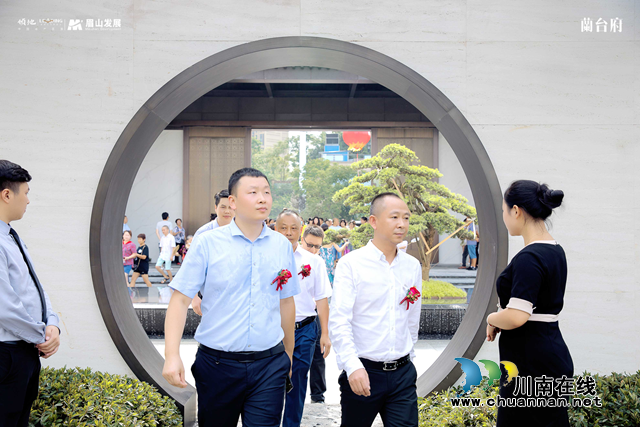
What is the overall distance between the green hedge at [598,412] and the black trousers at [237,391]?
1.01 metres

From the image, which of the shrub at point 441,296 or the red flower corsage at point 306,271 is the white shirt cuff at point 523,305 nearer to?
the red flower corsage at point 306,271

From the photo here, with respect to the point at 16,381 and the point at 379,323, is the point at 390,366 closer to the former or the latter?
the point at 379,323

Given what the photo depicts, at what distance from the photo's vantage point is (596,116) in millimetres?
2912

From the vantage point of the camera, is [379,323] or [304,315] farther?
[304,315]

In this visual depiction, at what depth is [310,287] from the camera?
321 centimetres

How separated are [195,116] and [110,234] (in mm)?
10045

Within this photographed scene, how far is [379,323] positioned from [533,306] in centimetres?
61

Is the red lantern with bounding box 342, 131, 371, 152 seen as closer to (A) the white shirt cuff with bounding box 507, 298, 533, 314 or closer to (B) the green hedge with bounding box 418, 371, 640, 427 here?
(B) the green hedge with bounding box 418, 371, 640, 427

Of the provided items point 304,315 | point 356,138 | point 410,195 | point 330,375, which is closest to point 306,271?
point 304,315

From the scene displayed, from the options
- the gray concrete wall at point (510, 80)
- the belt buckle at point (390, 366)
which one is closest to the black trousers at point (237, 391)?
the belt buckle at point (390, 366)

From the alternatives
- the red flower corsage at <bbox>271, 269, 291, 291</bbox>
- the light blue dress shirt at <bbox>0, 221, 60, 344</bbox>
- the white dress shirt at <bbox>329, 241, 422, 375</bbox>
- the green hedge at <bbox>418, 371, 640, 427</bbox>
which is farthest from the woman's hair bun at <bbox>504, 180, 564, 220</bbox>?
the light blue dress shirt at <bbox>0, 221, 60, 344</bbox>

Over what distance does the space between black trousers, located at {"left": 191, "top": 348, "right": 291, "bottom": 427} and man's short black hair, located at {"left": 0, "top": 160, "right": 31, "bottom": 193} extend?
979 millimetres

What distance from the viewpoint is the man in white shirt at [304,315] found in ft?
9.12

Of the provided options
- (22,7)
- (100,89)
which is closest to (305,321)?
(100,89)
